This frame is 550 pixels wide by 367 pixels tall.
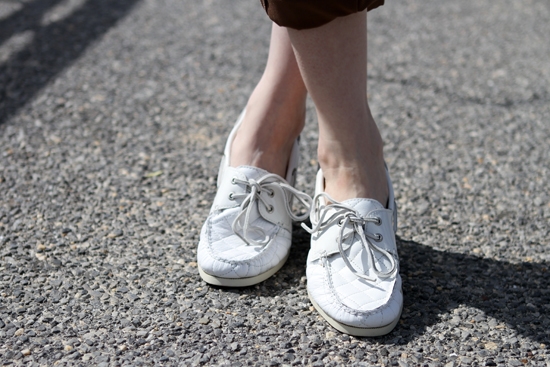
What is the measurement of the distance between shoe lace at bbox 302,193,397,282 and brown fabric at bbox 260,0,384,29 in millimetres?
430

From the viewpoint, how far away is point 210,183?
1985 mm

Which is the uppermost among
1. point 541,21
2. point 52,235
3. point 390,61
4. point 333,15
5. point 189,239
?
point 333,15

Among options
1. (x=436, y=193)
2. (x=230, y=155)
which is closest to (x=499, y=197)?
(x=436, y=193)

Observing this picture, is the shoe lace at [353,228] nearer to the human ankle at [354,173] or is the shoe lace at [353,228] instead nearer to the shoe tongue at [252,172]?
the human ankle at [354,173]

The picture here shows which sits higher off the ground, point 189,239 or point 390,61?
point 189,239

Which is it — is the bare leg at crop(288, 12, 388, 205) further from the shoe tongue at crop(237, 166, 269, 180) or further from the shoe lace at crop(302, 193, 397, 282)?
the shoe tongue at crop(237, 166, 269, 180)

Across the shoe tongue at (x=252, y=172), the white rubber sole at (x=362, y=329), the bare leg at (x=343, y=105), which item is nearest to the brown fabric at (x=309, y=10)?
the bare leg at (x=343, y=105)

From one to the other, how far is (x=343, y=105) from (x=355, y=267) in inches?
14.6

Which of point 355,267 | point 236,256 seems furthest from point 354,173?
point 236,256

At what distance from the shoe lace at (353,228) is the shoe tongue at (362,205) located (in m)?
0.01

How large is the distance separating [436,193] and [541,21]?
195 centimetres

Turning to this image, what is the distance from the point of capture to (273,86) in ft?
5.21

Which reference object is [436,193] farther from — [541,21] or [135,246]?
[541,21]

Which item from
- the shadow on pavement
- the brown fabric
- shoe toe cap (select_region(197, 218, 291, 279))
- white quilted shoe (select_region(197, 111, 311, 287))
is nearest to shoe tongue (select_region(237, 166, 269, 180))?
Answer: white quilted shoe (select_region(197, 111, 311, 287))
